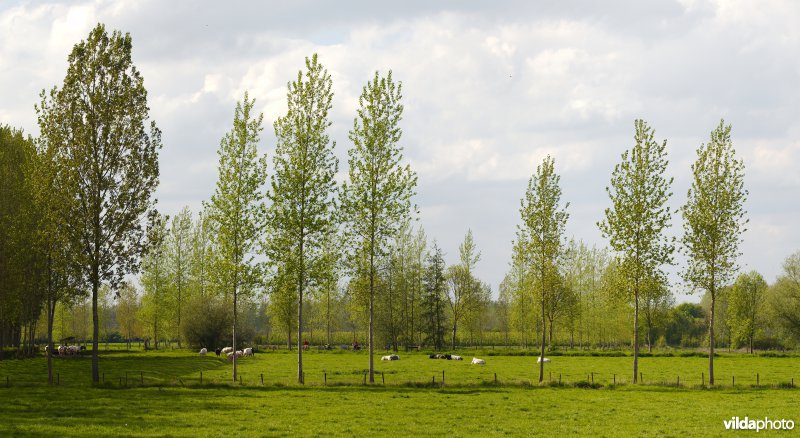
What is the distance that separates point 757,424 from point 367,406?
63.7 ft

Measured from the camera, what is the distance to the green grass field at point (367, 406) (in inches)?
1152

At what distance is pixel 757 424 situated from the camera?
103ft

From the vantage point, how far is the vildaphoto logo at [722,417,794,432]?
30.5 metres

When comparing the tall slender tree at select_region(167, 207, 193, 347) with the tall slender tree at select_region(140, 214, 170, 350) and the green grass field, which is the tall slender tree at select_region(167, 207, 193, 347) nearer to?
the tall slender tree at select_region(140, 214, 170, 350)

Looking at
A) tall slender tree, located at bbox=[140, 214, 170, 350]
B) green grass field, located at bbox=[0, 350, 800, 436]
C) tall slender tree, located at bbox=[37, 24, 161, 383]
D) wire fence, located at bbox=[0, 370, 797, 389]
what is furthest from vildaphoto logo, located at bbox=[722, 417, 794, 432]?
tall slender tree, located at bbox=[140, 214, 170, 350]

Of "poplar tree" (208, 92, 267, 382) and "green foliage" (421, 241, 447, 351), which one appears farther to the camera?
"green foliage" (421, 241, 447, 351)

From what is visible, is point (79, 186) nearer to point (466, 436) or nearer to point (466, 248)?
point (466, 436)

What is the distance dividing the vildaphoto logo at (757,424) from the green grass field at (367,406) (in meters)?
0.72

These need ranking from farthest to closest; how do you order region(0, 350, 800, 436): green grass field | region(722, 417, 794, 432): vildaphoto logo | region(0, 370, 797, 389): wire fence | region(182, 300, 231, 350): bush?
region(182, 300, 231, 350): bush
region(0, 370, 797, 389): wire fence
region(722, 417, 794, 432): vildaphoto logo
region(0, 350, 800, 436): green grass field

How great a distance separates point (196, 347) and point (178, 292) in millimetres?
14996

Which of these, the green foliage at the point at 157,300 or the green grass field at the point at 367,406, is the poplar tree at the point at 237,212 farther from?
the green foliage at the point at 157,300

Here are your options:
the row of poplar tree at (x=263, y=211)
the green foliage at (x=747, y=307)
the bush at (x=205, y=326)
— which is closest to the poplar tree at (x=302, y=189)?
the row of poplar tree at (x=263, y=211)

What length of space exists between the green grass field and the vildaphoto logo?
2.35ft

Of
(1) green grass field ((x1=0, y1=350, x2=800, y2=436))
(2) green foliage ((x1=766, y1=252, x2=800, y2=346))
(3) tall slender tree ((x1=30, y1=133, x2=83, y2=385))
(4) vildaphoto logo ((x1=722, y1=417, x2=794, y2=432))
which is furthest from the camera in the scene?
(2) green foliage ((x1=766, y1=252, x2=800, y2=346))
